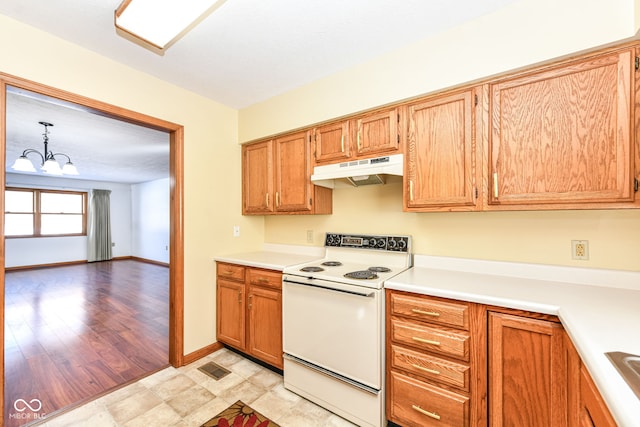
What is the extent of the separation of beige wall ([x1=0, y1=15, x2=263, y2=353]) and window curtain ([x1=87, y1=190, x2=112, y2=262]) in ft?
23.8

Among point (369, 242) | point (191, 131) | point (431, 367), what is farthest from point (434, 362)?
point (191, 131)

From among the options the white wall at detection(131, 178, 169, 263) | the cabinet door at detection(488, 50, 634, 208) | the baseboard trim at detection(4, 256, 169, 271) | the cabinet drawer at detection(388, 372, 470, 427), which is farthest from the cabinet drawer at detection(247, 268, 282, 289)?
the baseboard trim at detection(4, 256, 169, 271)

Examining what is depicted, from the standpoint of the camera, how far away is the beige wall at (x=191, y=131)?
1.70 meters

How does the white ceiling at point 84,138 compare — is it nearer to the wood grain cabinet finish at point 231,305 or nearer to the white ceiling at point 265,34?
the white ceiling at point 265,34

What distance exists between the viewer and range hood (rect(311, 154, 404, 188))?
74.5 inches

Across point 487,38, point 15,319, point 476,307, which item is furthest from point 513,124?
point 15,319

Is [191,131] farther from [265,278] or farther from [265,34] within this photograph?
[265,278]

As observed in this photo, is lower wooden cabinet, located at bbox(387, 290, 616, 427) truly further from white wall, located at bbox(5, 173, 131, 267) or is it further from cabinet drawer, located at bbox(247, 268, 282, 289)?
white wall, located at bbox(5, 173, 131, 267)

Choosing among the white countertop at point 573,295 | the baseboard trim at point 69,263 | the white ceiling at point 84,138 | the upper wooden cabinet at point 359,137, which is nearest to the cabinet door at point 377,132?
the upper wooden cabinet at point 359,137

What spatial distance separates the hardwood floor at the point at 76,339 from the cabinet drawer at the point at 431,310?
7.08ft

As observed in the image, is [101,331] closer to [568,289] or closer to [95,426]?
[95,426]

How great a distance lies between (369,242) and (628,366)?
5.16ft

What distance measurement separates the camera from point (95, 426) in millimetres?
1697

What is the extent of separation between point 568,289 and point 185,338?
2.81 metres
